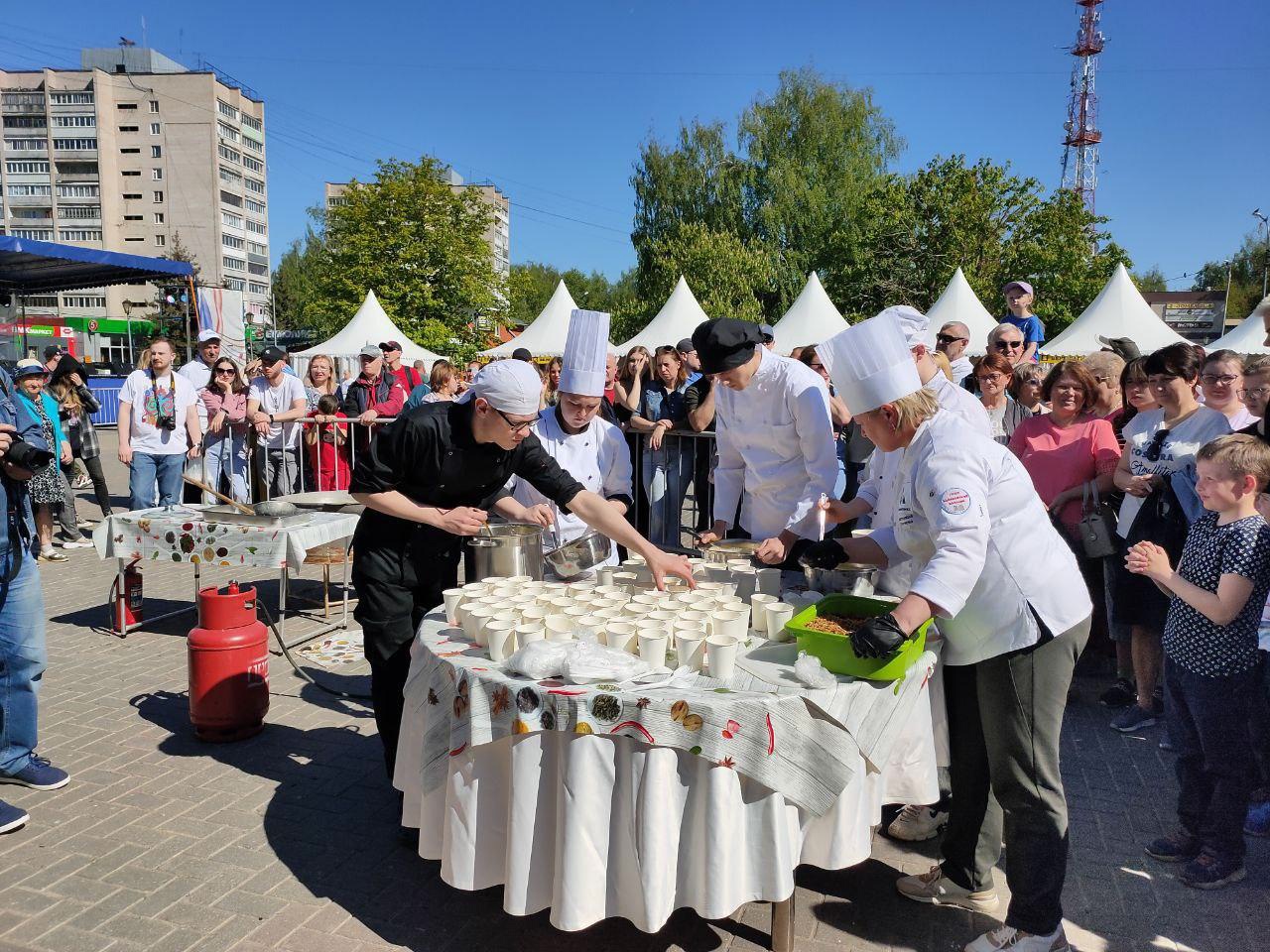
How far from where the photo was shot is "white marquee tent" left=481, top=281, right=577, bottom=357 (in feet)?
57.8

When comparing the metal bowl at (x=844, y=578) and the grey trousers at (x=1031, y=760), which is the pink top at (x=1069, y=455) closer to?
the metal bowl at (x=844, y=578)

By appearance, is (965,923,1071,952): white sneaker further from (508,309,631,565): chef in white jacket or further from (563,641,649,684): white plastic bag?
(508,309,631,565): chef in white jacket

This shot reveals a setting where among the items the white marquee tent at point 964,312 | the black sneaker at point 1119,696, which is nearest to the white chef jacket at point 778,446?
the black sneaker at point 1119,696

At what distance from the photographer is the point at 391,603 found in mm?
3344

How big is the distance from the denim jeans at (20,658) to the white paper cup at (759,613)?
308 cm

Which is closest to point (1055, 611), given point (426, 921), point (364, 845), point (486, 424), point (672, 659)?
point (672, 659)

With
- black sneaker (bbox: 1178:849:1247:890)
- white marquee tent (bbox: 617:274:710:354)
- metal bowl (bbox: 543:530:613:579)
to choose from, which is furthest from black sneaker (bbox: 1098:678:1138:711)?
white marquee tent (bbox: 617:274:710:354)

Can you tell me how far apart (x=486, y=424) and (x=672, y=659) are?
3.77 feet

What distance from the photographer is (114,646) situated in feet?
19.6

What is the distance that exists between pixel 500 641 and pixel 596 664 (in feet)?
1.10

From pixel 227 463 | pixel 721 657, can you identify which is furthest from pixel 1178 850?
pixel 227 463

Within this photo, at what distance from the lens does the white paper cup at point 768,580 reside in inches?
129

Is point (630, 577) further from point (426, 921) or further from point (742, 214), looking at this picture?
point (742, 214)

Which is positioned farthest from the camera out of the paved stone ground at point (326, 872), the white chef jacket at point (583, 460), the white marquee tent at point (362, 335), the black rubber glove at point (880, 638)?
the white marquee tent at point (362, 335)
